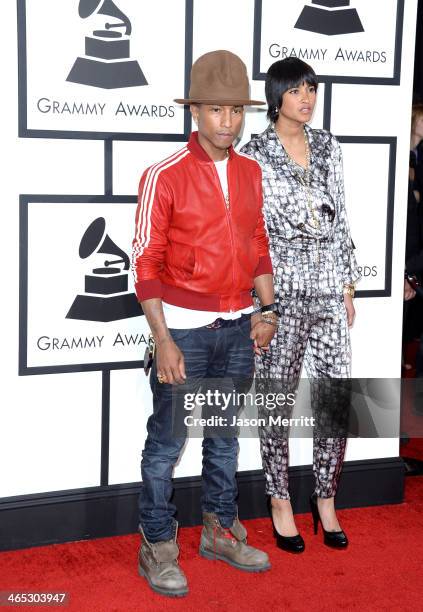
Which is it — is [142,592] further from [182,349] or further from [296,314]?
[296,314]

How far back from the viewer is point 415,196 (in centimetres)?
430

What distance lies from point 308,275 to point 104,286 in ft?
2.53

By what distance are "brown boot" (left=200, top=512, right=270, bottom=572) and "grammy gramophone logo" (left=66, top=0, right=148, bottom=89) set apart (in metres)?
1.64

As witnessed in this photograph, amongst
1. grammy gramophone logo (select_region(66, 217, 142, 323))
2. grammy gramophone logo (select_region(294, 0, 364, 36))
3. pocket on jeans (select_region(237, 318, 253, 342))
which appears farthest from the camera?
grammy gramophone logo (select_region(294, 0, 364, 36))

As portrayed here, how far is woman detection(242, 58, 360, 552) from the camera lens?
10.7 ft

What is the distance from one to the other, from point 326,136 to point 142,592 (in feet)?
5.77

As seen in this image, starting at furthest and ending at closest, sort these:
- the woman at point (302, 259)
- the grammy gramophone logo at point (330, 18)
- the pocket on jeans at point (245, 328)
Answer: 1. the grammy gramophone logo at point (330, 18)
2. the woman at point (302, 259)
3. the pocket on jeans at point (245, 328)

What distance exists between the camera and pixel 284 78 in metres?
3.25

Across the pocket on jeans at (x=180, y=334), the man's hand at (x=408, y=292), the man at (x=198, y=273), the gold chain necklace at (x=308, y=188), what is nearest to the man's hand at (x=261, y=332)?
the man at (x=198, y=273)

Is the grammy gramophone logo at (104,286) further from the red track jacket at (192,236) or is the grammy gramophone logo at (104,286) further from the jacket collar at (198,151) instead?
A: the jacket collar at (198,151)

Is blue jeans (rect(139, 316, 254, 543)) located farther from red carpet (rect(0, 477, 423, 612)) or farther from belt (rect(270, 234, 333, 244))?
belt (rect(270, 234, 333, 244))

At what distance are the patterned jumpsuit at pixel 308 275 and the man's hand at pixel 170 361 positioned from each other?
20.7 inches

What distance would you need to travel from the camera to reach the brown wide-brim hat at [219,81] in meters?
2.93

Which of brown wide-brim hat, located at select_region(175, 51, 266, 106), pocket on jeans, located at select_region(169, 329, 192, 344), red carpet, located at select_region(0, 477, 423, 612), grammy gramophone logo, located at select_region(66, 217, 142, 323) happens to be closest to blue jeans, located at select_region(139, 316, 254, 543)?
Result: pocket on jeans, located at select_region(169, 329, 192, 344)
